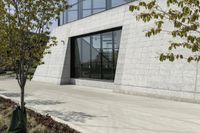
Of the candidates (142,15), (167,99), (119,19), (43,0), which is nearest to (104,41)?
(119,19)

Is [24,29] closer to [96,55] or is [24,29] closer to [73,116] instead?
[73,116]

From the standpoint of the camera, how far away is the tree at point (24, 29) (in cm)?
996

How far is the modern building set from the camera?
16.0m

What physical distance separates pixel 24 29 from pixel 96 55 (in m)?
15.8

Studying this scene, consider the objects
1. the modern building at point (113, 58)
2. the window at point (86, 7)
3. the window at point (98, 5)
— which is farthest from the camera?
the window at point (98, 5)

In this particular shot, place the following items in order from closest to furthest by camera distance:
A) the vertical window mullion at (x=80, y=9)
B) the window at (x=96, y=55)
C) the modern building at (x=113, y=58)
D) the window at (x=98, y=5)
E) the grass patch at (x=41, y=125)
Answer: the grass patch at (x=41, y=125) → the modern building at (x=113, y=58) → the window at (x=96, y=55) → the window at (x=98, y=5) → the vertical window mullion at (x=80, y=9)

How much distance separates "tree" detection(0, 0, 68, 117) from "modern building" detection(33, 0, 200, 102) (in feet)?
13.5

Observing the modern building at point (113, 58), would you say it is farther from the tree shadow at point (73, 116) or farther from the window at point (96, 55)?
the tree shadow at point (73, 116)

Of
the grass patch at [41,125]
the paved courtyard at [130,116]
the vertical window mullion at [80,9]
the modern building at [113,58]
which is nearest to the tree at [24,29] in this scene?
the grass patch at [41,125]

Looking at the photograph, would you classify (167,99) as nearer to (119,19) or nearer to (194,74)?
(194,74)

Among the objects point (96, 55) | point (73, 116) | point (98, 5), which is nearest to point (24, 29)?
point (73, 116)

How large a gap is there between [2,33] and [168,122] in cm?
585

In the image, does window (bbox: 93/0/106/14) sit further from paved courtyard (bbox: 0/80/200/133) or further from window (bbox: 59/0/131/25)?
paved courtyard (bbox: 0/80/200/133)

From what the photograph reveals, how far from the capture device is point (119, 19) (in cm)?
2266
